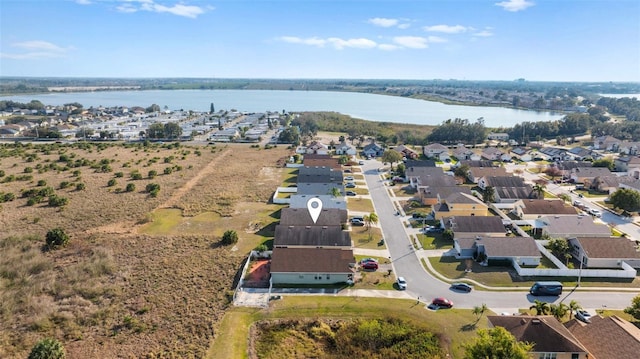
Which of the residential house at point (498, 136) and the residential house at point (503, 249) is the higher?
the residential house at point (498, 136)

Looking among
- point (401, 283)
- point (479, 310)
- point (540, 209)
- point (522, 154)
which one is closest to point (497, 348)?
point (479, 310)

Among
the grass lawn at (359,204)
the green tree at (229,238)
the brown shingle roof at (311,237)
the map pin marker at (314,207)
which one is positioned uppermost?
the map pin marker at (314,207)

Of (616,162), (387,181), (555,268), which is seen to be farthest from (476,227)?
(616,162)

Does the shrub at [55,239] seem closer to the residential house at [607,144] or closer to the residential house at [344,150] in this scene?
the residential house at [344,150]

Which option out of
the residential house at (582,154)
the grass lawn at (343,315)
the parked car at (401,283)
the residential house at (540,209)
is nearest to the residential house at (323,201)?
the parked car at (401,283)

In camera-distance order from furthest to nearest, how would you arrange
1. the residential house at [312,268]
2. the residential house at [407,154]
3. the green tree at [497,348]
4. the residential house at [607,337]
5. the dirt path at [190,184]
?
the residential house at [407,154] → the dirt path at [190,184] → the residential house at [312,268] → the residential house at [607,337] → the green tree at [497,348]

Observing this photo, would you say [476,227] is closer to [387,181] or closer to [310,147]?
[387,181]

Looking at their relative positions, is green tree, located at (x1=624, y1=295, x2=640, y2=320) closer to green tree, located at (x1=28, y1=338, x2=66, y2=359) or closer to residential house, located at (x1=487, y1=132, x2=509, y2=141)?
green tree, located at (x1=28, y1=338, x2=66, y2=359)

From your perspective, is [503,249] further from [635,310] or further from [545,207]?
[545,207]

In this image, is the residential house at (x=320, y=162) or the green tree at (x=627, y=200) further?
the residential house at (x=320, y=162)
